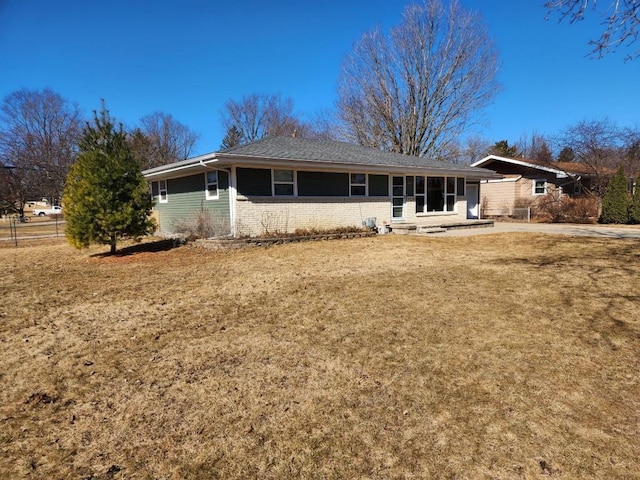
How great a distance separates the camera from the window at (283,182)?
1276 centimetres

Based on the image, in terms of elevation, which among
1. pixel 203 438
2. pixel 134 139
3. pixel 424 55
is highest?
pixel 424 55

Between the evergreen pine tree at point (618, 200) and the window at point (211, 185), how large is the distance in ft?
62.1

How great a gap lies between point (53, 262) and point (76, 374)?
301 inches

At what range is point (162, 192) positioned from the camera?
17047mm

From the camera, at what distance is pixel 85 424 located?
8.57ft

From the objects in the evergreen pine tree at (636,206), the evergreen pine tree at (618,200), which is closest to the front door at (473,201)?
the evergreen pine tree at (618,200)

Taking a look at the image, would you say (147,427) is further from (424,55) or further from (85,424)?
(424,55)

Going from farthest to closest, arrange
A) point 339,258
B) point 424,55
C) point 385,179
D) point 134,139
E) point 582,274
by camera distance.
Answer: point 134,139
point 424,55
point 385,179
point 339,258
point 582,274

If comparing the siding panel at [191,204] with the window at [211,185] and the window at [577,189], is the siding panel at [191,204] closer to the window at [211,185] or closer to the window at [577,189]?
the window at [211,185]

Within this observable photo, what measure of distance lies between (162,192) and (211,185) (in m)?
5.17

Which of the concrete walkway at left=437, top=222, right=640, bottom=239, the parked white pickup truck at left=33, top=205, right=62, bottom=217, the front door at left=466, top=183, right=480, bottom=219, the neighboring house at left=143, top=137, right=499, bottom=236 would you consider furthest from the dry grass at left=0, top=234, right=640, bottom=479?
the parked white pickup truck at left=33, top=205, right=62, bottom=217

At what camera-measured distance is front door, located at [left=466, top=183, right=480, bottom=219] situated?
19.9 meters

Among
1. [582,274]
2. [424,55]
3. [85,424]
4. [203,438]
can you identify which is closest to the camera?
[203,438]

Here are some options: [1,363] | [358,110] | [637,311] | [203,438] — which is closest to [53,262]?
[1,363]
